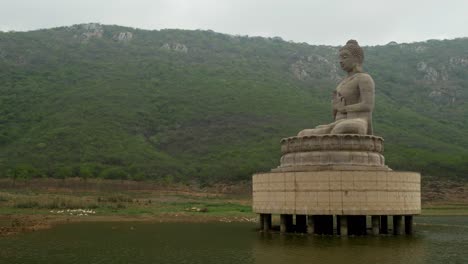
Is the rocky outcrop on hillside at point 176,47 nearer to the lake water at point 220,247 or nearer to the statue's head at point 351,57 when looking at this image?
the statue's head at point 351,57

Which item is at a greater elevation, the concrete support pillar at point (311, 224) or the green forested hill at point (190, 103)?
the green forested hill at point (190, 103)

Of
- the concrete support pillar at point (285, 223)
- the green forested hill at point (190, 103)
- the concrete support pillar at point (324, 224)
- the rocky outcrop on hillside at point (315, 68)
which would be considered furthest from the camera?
the rocky outcrop on hillside at point (315, 68)

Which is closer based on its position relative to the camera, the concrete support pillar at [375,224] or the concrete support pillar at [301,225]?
the concrete support pillar at [375,224]

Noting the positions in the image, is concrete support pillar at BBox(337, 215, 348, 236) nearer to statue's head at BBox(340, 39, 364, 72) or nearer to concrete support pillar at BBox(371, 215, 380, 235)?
concrete support pillar at BBox(371, 215, 380, 235)

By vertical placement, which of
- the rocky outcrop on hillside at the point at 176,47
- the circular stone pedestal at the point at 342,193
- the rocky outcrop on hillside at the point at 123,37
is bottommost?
the circular stone pedestal at the point at 342,193

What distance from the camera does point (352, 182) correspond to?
24.0m

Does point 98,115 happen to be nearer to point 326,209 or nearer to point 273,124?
point 273,124

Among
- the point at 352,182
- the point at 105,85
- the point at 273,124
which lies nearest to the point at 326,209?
→ the point at 352,182

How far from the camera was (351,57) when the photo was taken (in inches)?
1108

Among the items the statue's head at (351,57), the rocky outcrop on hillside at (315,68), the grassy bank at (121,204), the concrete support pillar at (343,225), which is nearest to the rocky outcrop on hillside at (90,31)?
the rocky outcrop on hillside at (315,68)

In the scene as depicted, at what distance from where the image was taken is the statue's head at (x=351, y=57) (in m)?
28.2

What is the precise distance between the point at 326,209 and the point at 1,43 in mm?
122840

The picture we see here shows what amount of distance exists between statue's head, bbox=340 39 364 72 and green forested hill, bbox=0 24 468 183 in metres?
41.8

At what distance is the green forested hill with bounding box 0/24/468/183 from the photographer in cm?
7369
